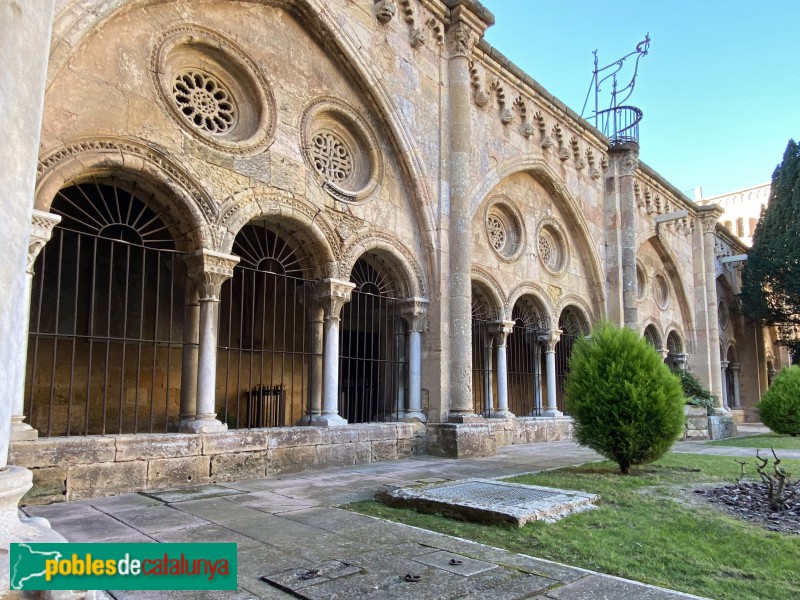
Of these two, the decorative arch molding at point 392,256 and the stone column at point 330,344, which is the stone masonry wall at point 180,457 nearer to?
the stone column at point 330,344

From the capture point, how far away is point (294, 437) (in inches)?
299

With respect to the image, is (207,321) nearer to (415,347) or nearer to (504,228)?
(415,347)

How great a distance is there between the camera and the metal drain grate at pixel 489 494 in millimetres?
5020

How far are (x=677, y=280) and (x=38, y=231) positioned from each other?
18903 millimetres

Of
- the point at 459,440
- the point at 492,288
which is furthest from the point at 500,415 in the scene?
the point at 459,440

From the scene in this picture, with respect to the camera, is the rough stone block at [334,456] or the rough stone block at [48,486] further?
the rough stone block at [334,456]

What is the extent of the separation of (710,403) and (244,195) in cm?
1298

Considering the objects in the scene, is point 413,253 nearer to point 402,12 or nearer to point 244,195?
point 244,195

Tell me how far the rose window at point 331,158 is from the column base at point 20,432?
4.87 meters

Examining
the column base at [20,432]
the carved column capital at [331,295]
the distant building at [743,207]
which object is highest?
the distant building at [743,207]

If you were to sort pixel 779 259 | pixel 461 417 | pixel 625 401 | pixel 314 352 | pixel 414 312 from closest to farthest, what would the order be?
pixel 625 401 < pixel 314 352 < pixel 461 417 < pixel 414 312 < pixel 779 259

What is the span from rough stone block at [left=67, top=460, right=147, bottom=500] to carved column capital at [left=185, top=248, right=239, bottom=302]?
2044 mm

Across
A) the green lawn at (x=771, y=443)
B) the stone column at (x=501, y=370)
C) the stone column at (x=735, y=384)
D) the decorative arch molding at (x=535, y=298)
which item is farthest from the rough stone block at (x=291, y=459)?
the stone column at (x=735, y=384)

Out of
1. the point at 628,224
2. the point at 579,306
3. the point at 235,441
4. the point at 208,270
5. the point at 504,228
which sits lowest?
the point at 235,441
